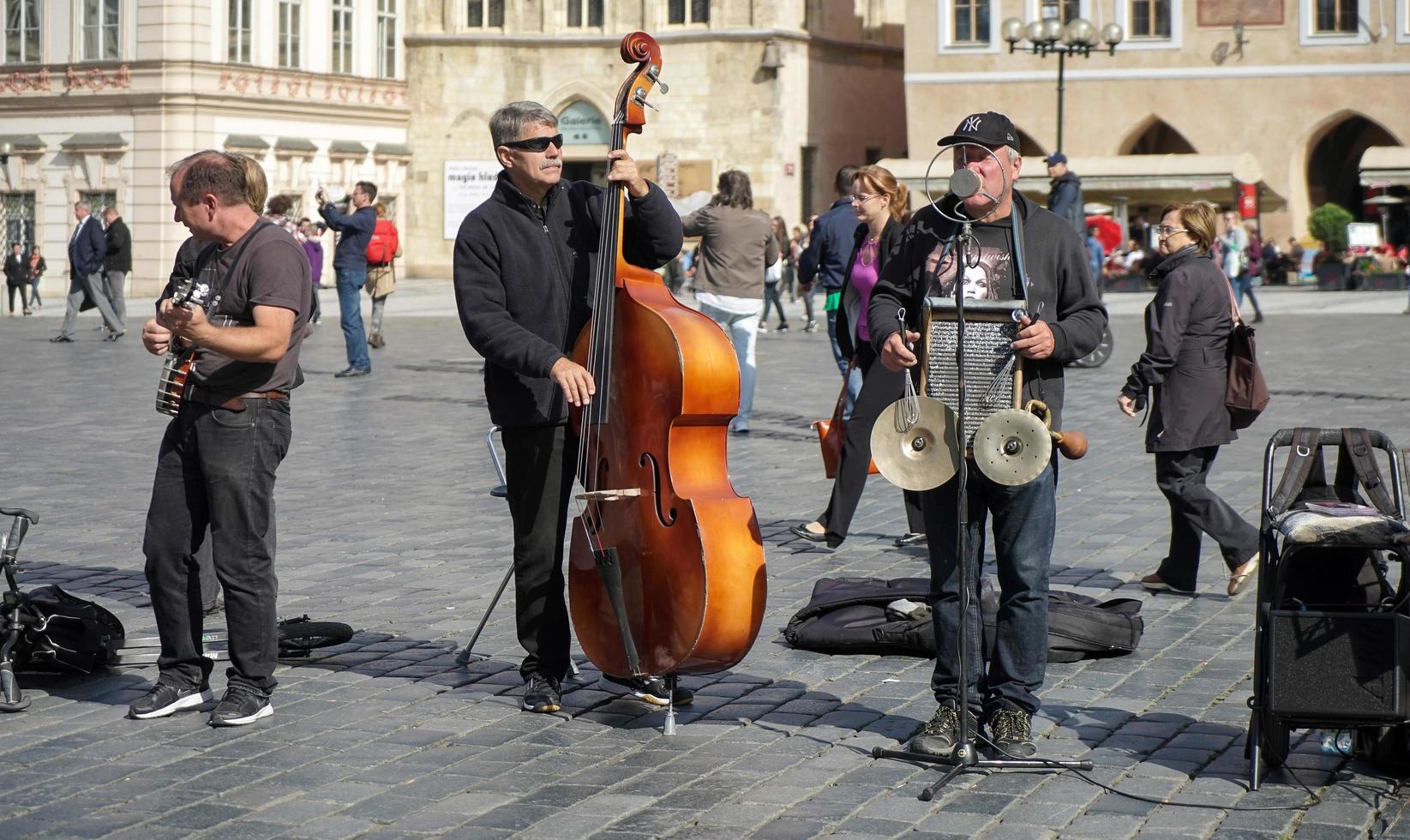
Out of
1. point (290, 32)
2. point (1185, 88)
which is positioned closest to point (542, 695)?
point (290, 32)

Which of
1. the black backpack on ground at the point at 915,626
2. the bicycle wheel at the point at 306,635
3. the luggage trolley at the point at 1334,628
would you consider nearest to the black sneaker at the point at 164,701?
the bicycle wheel at the point at 306,635

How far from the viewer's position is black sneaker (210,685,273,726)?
5992 millimetres

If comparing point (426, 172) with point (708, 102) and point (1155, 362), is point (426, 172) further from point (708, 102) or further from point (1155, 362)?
point (1155, 362)

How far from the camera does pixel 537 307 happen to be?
6160 millimetres

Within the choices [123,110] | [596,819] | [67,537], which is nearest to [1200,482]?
[596,819]

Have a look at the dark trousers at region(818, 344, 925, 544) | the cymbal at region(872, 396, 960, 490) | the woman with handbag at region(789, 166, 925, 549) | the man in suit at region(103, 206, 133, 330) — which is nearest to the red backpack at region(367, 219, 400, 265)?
the man in suit at region(103, 206, 133, 330)

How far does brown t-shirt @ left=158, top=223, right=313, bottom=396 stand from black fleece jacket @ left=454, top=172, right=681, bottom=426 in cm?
49

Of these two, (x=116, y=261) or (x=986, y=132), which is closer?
(x=986, y=132)

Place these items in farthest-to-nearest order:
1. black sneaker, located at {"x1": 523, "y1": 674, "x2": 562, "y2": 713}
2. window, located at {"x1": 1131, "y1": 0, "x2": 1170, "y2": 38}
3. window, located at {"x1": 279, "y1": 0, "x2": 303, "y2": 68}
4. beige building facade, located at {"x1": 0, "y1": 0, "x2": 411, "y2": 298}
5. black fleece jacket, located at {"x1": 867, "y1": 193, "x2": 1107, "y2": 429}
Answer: window, located at {"x1": 1131, "y1": 0, "x2": 1170, "y2": 38}, window, located at {"x1": 279, "y1": 0, "x2": 303, "y2": 68}, beige building facade, located at {"x1": 0, "y1": 0, "x2": 411, "y2": 298}, black sneaker, located at {"x1": 523, "y1": 674, "x2": 562, "y2": 713}, black fleece jacket, located at {"x1": 867, "y1": 193, "x2": 1107, "y2": 429}

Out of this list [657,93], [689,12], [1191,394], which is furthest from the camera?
[689,12]

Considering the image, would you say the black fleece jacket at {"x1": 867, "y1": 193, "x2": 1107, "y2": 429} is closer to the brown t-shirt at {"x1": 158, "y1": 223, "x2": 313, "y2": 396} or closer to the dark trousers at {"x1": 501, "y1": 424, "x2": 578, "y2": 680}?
the dark trousers at {"x1": 501, "y1": 424, "x2": 578, "y2": 680}

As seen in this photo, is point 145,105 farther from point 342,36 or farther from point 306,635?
point 306,635

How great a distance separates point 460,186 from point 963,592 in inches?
1716

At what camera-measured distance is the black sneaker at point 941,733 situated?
5.55 metres
